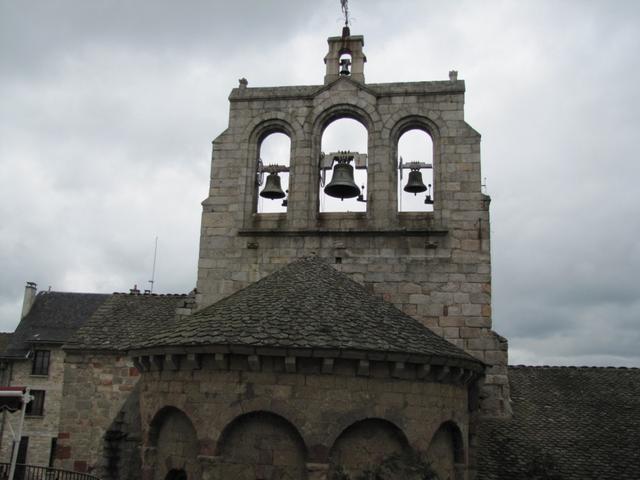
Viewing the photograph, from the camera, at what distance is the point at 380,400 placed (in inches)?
371

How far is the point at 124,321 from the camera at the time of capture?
66.8ft

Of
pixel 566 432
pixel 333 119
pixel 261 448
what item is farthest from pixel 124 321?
pixel 566 432

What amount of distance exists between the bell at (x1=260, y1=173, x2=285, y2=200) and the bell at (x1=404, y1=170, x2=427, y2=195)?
8.95 feet

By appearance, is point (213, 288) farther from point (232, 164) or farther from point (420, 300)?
point (420, 300)

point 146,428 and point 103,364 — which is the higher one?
point 103,364

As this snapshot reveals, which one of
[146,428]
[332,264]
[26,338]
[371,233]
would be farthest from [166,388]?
[26,338]

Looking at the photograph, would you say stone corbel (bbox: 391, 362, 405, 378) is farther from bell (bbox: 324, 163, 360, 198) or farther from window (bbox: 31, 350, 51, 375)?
window (bbox: 31, 350, 51, 375)

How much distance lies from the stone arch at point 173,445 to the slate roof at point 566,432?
501 centimetres

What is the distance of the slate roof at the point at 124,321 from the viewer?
18.1m

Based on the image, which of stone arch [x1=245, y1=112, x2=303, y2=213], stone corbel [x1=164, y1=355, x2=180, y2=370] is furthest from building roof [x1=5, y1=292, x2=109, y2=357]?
stone corbel [x1=164, y1=355, x2=180, y2=370]

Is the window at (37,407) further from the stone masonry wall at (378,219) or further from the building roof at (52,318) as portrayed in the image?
the stone masonry wall at (378,219)

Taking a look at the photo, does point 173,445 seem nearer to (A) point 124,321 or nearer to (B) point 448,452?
(B) point 448,452

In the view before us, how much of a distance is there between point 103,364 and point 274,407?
10051 millimetres

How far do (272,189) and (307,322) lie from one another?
4.82 meters
